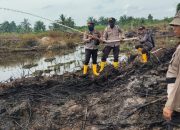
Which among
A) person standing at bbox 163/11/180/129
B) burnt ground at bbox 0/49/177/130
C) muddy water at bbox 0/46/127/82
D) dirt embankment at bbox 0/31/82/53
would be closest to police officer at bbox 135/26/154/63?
burnt ground at bbox 0/49/177/130

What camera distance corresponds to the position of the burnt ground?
23.3 ft

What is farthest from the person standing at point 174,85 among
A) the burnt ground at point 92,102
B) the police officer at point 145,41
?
the police officer at point 145,41

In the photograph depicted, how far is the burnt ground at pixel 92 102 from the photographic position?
711 cm

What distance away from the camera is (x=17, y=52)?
94.9 ft

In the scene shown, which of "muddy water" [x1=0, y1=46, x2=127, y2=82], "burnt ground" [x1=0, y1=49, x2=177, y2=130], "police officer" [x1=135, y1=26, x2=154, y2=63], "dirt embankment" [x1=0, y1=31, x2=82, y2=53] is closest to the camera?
"burnt ground" [x1=0, y1=49, x2=177, y2=130]

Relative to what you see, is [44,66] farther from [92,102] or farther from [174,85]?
[174,85]

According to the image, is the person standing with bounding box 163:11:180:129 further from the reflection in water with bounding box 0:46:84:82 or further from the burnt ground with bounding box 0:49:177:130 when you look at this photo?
the reflection in water with bounding box 0:46:84:82

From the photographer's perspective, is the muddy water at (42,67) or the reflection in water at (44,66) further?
the reflection in water at (44,66)

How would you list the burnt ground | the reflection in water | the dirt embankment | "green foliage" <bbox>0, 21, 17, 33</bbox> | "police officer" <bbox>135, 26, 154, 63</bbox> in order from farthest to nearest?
"green foliage" <bbox>0, 21, 17, 33</bbox> → the dirt embankment → the reflection in water → "police officer" <bbox>135, 26, 154, 63</bbox> → the burnt ground

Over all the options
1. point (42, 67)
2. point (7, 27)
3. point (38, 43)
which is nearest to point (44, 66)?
point (42, 67)

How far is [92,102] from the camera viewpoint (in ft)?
26.8

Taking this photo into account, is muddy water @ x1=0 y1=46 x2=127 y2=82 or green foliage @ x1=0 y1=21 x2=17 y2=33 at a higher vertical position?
green foliage @ x1=0 y1=21 x2=17 y2=33

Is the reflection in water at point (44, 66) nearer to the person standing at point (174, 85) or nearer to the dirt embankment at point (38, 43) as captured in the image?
the dirt embankment at point (38, 43)

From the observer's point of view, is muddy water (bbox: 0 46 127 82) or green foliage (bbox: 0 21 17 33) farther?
green foliage (bbox: 0 21 17 33)
